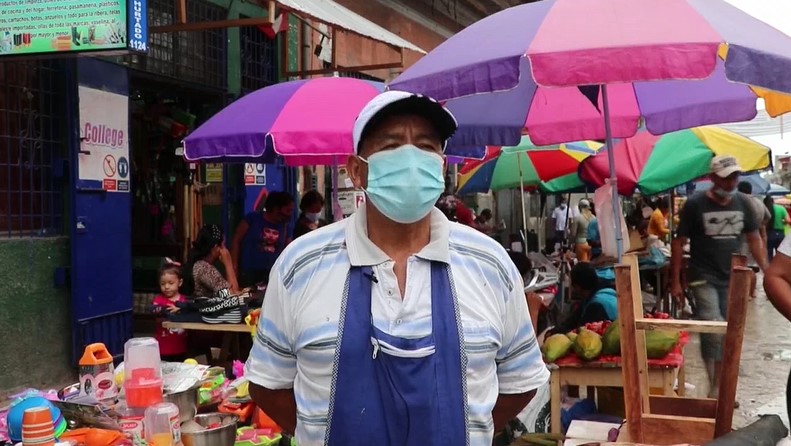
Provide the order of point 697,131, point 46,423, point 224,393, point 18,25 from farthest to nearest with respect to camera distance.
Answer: point 697,131
point 18,25
point 224,393
point 46,423

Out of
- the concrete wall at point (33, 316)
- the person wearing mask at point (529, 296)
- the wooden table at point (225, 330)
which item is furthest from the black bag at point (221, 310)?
the person wearing mask at point (529, 296)

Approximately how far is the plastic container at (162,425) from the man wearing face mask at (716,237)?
4.92 metres

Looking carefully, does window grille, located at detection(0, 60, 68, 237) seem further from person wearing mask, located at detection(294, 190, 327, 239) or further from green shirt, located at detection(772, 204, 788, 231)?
green shirt, located at detection(772, 204, 788, 231)

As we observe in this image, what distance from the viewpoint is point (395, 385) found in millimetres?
1882

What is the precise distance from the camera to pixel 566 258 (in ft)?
40.4

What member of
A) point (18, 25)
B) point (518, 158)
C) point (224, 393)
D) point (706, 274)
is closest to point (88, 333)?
point (18, 25)

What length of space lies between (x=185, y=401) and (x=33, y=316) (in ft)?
11.8

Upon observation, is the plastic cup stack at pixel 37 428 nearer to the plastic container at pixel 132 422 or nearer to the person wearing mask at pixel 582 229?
the plastic container at pixel 132 422

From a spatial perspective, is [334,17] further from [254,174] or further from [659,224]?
[659,224]

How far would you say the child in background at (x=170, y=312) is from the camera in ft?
20.0

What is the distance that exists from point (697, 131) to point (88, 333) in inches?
269

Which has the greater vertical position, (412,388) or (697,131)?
(697,131)

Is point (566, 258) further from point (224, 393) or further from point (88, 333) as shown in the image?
point (224, 393)

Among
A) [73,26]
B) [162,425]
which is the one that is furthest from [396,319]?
[73,26]
